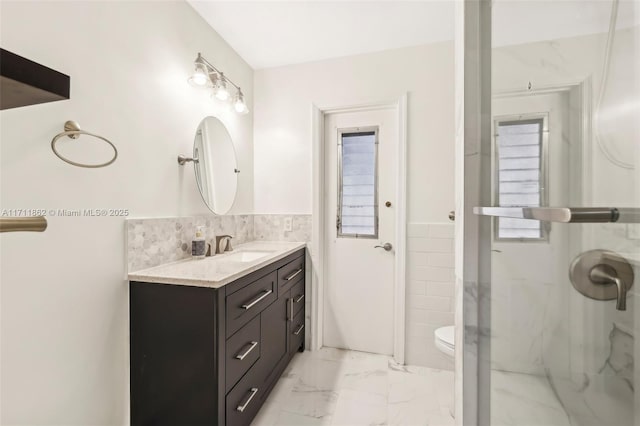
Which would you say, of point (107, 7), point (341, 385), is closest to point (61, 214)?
point (107, 7)

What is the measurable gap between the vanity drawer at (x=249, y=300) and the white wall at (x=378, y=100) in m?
0.89

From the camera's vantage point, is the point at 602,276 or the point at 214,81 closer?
the point at 602,276

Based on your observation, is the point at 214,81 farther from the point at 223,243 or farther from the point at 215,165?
the point at 223,243

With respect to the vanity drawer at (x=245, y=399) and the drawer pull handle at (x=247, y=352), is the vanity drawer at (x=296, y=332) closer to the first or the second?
the vanity drawer at (x=245, y=399)

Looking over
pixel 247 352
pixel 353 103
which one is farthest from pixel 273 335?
pixel 353 103

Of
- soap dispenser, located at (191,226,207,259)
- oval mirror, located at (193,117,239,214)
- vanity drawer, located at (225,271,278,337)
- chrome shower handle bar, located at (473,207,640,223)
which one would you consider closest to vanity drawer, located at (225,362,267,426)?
vanity drawer, located at (225,271,278,337)

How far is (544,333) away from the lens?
610mm

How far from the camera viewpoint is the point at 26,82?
0.48 m

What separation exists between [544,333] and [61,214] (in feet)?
5.31

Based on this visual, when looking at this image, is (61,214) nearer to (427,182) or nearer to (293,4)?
(293,4)

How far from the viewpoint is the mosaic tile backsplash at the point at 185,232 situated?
140cm

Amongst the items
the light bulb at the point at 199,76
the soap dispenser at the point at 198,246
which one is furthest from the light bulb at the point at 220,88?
the soap dispenser at the point at 198,246

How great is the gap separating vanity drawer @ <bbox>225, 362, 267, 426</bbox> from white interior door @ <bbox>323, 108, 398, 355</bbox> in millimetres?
984

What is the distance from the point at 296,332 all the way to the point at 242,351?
0.89 m
